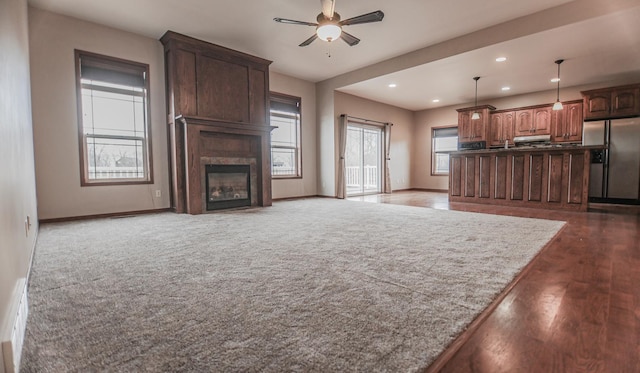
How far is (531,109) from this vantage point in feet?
25.0

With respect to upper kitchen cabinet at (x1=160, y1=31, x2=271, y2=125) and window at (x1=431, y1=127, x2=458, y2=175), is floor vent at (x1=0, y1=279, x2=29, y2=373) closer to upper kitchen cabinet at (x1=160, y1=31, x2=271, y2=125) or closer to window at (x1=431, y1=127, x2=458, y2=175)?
upper kitchen cabinet at (x1=160, y1=31, x2=271, y2=125)

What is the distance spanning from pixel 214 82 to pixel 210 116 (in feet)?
2.03

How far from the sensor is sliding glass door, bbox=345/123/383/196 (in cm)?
862

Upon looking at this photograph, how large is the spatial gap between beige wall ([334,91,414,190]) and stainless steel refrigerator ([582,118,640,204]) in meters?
4.57

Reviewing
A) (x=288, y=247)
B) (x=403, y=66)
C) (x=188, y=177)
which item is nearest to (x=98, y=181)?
(x=188, y=177)

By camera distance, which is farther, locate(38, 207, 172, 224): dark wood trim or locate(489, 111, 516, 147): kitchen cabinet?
locate(489, 111, 516, 147): kitchen cabinet

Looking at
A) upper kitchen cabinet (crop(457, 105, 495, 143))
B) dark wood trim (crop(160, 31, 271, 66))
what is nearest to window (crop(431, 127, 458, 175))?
upper kitchen cabinet (crop(457, 105, 495, 143))

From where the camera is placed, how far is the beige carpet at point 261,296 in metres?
1.14

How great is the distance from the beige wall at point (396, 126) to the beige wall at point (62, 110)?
16.9 ft

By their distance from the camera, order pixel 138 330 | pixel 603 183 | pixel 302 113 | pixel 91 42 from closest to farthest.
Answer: pixel 138 330 < pixel 91 42 < pixel 603 183 < pixel 302 113

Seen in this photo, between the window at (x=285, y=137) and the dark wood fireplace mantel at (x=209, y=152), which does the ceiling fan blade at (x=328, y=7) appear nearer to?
the dark wood fireplace mantel at (x=209, y=152)

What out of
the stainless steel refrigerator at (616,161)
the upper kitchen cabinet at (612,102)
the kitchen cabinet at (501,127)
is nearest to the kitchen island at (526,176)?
the stainless steel refrigerator at (616,161)

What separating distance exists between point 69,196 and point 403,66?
604 cm

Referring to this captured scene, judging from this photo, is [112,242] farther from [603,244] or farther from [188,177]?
[603,244]
